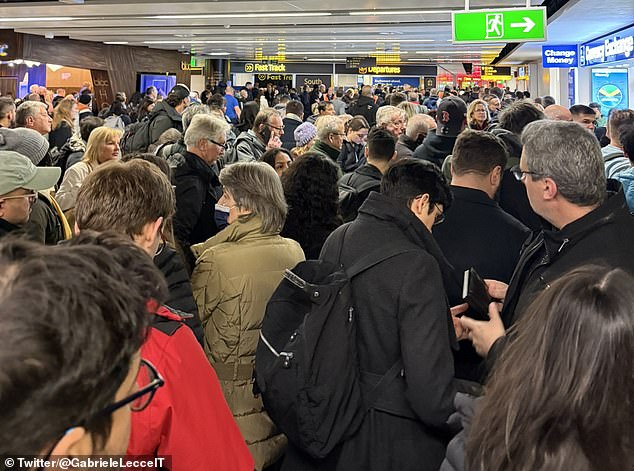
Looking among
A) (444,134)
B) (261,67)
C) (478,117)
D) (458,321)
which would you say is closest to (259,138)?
(444,134)

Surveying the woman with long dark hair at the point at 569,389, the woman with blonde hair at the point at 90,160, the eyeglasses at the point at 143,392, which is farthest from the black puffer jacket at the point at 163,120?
the woman with long dark hair at the point at 569,389

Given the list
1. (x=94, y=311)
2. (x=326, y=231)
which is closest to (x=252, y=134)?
(x=326, y=231)

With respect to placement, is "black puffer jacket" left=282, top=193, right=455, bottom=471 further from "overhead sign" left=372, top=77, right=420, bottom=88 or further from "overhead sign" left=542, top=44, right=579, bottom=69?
"overhead sign" left=372, top=77, right=420, bottom=88

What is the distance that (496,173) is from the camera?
10.6 feet

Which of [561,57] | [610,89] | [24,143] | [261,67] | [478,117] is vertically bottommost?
[24,143]

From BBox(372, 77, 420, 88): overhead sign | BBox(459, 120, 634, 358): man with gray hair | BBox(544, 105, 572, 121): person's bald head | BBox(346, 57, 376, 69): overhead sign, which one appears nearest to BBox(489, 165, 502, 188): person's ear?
BBox(459, 120, 634, 358): man with gray hair

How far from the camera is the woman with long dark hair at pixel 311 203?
3.53 m

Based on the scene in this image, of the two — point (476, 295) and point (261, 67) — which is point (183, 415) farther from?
point (261, 67)

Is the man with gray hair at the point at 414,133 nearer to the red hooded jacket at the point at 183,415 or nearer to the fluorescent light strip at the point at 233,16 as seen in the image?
the red hooded jacket at the point at 183,415

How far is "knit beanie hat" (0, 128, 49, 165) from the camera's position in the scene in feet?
13.8

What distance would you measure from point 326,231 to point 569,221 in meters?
1.41

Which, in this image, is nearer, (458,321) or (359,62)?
(458,321)

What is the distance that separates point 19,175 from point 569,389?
2.53 meters

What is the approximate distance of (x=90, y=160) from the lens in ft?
15.8
